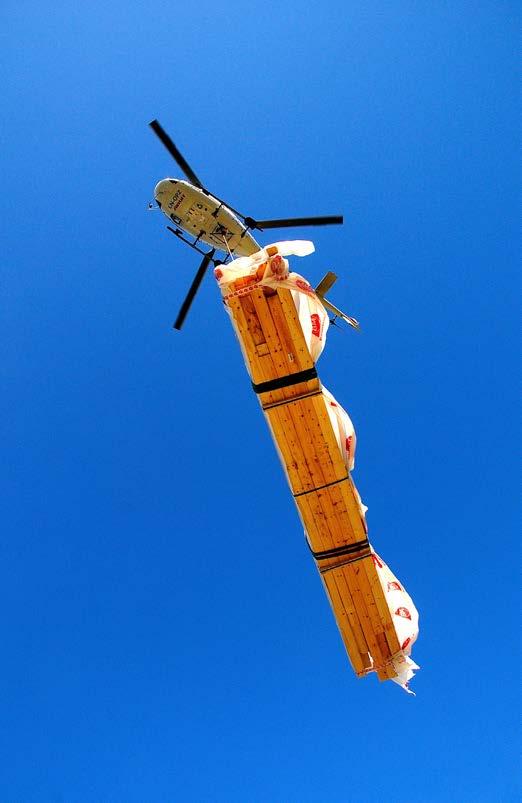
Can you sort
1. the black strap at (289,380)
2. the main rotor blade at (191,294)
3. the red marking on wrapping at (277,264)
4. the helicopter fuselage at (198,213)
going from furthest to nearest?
the helicopter fuselage at (198,213)
the main rotor blade at (191,294)
the black strap at (289,380)
the red marking on wrapping at (277,264)

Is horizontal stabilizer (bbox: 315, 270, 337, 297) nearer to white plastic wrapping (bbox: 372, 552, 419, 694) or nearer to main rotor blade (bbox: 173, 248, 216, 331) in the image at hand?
main rotor blade (bbox: 173, 248, 216, 331)

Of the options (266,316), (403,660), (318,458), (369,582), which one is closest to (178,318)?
(266,316)

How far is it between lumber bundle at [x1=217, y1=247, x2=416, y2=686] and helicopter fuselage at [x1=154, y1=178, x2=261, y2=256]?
666 centimetres

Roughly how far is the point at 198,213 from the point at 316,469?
8.71 metres

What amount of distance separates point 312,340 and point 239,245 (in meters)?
7.73

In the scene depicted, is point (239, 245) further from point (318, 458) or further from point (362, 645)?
point (362, 645)

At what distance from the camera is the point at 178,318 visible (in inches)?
362

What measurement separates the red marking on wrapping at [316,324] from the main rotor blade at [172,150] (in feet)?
20.8

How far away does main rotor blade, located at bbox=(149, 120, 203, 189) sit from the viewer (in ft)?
28.0

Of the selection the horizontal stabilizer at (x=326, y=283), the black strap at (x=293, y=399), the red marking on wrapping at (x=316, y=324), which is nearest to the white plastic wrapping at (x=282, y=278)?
the red marking on wrapping at (x=316, y=324)

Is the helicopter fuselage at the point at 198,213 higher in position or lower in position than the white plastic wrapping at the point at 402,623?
higher

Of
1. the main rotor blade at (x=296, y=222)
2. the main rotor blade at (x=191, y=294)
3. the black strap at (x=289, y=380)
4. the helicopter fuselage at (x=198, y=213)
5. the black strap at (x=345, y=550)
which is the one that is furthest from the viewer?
the helicopter fuselage at (x=198, y=213)

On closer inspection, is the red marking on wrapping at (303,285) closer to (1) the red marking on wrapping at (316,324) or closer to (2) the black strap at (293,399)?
(1) the red marking on wrapping at (316,324)

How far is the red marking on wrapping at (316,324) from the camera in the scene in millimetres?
5004
